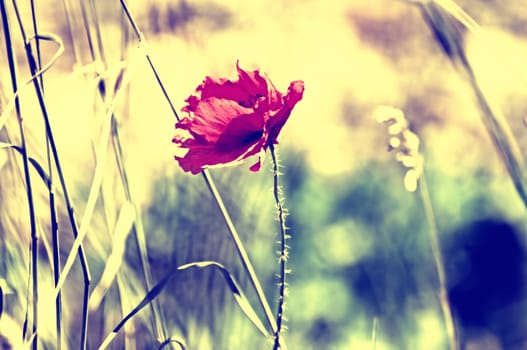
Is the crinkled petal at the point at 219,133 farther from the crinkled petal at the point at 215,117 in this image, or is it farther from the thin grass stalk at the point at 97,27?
the thin grass stalk at the point at 97,27

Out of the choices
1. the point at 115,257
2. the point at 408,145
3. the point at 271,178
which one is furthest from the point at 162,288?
the point at 271,178

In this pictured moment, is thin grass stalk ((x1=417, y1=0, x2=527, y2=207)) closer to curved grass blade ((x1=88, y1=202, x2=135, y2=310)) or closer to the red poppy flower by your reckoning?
the red poppy flower

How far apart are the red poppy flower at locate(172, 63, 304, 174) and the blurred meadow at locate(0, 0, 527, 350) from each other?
6cm

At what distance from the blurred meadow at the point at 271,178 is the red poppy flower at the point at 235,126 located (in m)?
0.06

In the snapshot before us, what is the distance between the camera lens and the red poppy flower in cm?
32

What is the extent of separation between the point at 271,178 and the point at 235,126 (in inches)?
9.8

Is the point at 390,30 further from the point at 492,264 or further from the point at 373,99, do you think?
the point at 492,264

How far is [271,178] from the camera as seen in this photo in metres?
0.57

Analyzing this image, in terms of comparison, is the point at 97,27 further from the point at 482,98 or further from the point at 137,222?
the point at 482,98

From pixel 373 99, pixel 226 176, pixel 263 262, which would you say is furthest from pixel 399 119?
pixel 373 99

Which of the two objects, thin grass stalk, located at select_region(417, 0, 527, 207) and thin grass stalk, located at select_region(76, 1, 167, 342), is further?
thin grass stalk, located at select_region(76, 1, 167, 342)

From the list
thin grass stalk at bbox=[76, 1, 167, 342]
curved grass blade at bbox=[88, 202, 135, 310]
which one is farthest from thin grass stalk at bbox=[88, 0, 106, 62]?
curved grass blade at bbox=[88, 202, 135, 310]

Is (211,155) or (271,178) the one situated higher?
(211,155)

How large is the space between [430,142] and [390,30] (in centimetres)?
14
